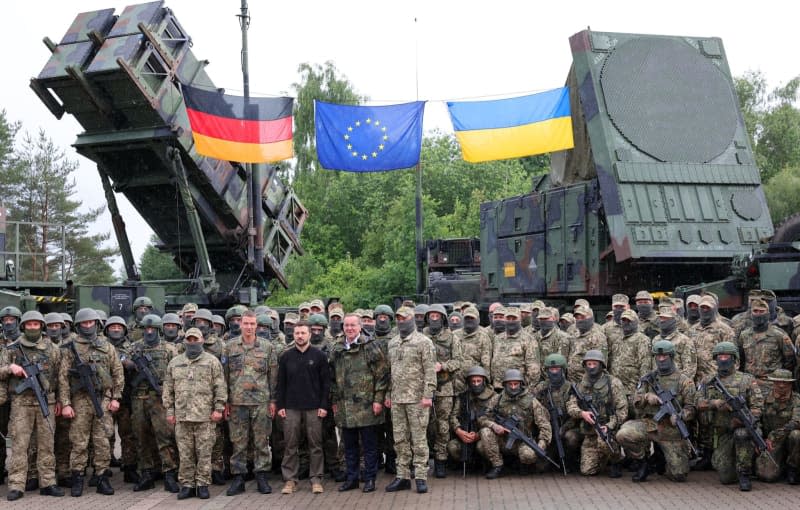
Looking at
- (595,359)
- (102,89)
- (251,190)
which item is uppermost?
(102,89)

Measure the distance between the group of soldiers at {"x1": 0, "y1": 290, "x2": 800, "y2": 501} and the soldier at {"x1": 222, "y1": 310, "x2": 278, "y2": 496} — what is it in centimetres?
1

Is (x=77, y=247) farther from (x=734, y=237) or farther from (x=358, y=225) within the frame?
(x=734, y=237)

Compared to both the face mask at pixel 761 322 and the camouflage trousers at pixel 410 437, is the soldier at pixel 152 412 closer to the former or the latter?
the camouflage trousers at pixel 410 437

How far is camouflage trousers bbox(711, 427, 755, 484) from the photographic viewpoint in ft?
28.2

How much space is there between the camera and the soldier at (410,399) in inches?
348

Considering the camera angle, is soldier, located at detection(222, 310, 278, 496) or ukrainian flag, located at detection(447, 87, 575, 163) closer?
soldier, located at detection(222, 310, 278, 496)

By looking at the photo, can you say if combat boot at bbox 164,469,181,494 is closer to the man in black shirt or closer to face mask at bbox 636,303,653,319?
the man in black shirt

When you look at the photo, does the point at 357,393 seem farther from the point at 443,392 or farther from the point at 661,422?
the point at 661,422

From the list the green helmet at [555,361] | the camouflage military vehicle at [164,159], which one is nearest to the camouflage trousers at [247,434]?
the green helmet at [555,361]

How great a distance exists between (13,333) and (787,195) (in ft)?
89.4

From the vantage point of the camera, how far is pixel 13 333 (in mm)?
9547

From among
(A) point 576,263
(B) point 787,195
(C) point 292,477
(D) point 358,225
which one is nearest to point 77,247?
(D) point 358,225

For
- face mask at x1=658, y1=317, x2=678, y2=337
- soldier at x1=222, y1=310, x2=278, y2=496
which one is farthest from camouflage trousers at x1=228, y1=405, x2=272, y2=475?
face mask at x1=658, y1=317, x2=678, y2=337

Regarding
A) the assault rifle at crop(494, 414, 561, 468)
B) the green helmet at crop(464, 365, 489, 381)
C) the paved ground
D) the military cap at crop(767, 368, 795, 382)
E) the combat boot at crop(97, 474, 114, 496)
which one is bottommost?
the paved ground
